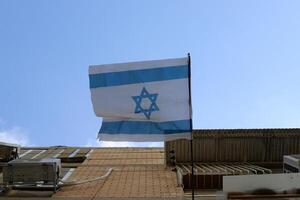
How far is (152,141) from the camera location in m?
11.0

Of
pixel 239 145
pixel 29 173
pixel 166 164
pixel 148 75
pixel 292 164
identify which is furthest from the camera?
pixel 239 145

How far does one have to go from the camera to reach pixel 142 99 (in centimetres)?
1062

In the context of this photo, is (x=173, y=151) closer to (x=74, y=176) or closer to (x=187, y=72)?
(x=74, y=176)

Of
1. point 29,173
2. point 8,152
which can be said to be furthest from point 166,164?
point 29,173

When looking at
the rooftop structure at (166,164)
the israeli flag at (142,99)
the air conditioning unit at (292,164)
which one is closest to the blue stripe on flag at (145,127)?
the israeli flag at (142,99)

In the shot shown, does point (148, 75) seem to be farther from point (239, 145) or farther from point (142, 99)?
point (239, 145)

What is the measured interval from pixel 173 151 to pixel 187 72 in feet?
41.1

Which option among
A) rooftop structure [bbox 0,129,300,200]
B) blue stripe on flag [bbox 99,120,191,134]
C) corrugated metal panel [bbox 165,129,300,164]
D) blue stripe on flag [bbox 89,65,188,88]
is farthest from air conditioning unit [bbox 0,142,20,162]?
blue stripe on flag [bbox 89,65,188,88]

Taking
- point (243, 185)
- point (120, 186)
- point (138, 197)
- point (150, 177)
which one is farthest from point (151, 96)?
point (150, 177)

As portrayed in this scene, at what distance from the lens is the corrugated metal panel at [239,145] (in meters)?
22.8

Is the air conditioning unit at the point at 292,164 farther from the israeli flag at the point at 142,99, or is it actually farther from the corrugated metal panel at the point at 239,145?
the israeli flag at the point at 142,99

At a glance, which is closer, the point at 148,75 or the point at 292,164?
the point at 148,75

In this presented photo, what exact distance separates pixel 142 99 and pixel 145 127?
65 cm

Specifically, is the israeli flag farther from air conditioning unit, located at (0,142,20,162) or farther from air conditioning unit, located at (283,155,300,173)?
air conditioning unit, located at (0,142,20,162)
